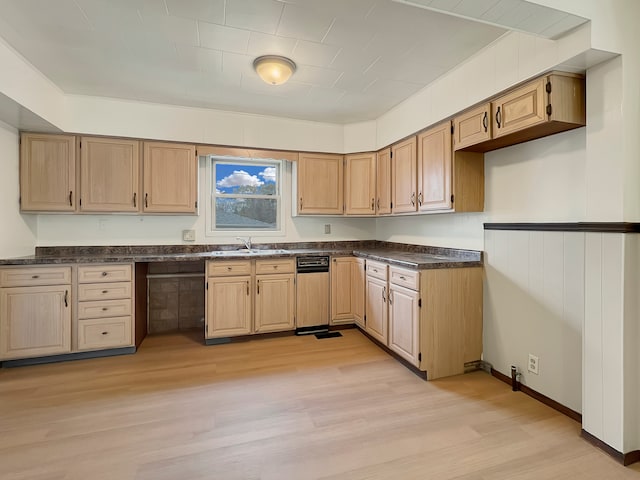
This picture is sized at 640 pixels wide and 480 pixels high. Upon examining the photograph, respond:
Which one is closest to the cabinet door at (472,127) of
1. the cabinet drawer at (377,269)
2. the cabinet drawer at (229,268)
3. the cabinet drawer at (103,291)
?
the cabinet drawer at (377,269)

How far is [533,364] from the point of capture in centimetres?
234

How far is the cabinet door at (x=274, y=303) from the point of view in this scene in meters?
3.57

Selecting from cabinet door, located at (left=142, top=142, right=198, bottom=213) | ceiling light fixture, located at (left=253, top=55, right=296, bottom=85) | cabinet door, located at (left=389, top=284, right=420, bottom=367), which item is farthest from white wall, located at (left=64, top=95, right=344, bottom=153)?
cabinet door, located at (left=389, top=284, right=420, bottom=367)

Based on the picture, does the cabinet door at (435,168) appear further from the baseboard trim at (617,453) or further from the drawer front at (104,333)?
the drawer front at (104,333)

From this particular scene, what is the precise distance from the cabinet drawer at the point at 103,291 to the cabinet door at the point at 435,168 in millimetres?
2986

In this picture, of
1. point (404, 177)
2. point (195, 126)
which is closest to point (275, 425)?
point (404, 177)

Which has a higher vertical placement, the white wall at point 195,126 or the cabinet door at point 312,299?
the white wall at point 195,126

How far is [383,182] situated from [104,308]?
3206 mm

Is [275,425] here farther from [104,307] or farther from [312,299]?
[104,307]

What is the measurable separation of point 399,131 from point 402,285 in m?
1.71

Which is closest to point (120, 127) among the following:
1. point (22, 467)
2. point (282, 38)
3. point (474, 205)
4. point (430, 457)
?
point (282, 38)

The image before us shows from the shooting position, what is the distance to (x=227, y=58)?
2.55 m

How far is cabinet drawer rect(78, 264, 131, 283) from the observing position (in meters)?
3.02

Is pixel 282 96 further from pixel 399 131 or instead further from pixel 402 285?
pixel 402 285
